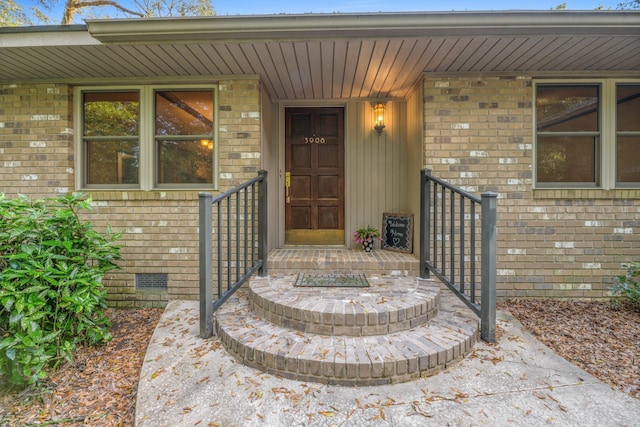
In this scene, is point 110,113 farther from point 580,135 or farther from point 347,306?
point 580,135

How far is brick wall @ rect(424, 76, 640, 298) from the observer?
319 cm

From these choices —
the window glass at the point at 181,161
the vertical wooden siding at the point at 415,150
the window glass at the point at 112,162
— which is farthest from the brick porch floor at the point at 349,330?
the window glass at the point at 112,162

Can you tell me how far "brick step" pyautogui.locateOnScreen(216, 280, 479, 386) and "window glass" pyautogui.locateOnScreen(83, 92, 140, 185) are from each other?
2275 millimetres

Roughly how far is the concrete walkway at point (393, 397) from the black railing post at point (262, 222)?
1075 millimetres

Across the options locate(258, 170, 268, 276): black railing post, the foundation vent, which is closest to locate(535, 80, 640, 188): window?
locate(258, 170, 268, 276): black railing post

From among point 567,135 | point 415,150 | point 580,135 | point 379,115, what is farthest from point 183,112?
point 580,135

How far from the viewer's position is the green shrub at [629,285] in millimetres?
2924

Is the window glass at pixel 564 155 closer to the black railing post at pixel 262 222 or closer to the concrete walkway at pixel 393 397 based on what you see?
the concrete walkway at pixel 393 397

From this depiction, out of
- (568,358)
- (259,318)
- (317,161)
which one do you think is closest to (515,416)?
(568,358)

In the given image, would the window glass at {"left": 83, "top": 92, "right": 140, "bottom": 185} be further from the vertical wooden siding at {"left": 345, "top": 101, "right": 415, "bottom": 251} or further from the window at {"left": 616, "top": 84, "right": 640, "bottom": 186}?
the window at {"left": 616, "top": 84, "right": 640, "bottom": 186}

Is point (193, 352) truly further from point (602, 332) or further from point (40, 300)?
point (602, 332)

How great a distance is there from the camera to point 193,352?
2072mm

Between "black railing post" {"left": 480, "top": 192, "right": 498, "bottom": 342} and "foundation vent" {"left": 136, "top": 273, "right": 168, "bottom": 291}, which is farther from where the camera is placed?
"foundation vent" {"left": 136, "top": 273, "right": 168, "bottom": 291}

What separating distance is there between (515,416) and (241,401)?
1406 millimetres
